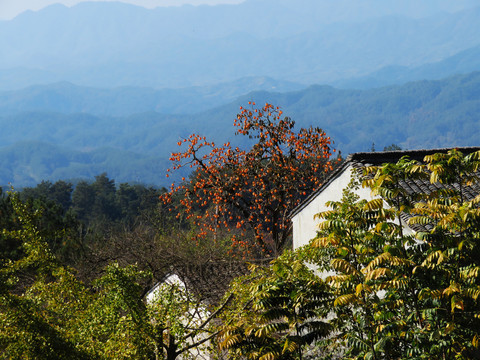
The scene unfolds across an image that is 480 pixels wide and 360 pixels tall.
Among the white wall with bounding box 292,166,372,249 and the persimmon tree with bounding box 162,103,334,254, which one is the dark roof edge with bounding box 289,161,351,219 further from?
the persimmon tree with bounding box 162,103,334,254

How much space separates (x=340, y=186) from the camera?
15.9m

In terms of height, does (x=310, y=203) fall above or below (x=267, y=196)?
below

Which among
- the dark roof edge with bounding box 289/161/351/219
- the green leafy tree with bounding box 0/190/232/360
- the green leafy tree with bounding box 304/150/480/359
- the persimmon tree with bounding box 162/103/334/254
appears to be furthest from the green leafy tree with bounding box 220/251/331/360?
the persimmon tree with bounding box 162/103/334/254

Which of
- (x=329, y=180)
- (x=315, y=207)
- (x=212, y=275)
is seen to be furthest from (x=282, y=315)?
(x=212, y=275)

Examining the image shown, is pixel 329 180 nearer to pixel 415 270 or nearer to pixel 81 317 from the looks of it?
pixel 415 270

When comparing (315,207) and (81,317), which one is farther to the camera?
(315,207)

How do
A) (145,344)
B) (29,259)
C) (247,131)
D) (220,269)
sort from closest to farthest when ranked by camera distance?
(145,344), (29,259), (220,269), (247,131)

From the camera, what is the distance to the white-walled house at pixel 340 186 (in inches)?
562

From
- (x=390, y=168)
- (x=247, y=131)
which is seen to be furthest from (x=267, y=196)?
(x=390, y=168)

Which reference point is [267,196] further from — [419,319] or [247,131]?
[419,319]

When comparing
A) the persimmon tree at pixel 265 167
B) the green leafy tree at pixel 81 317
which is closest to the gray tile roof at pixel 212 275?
the persimmon tree at pixel 265 167

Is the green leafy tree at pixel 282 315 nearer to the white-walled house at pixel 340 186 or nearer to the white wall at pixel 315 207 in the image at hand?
the white-walled house at pixel 340 186

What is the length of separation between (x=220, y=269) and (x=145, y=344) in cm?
981

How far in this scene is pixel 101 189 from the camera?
8056cm
